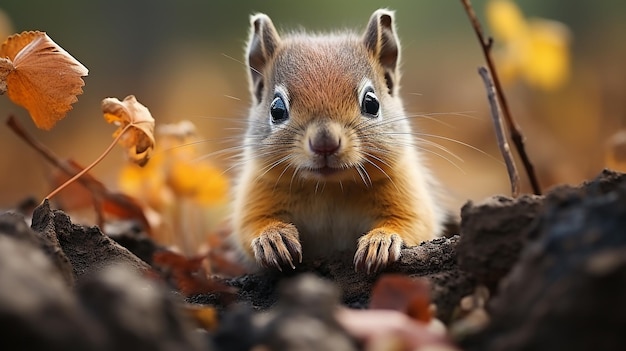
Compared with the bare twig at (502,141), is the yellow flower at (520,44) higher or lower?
higher

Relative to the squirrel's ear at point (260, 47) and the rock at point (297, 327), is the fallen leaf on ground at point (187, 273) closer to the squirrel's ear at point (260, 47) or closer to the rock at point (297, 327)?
the rock at point (297, 327)

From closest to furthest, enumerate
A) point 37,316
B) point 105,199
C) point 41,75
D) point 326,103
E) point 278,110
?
point 37,316 < point 41,75 < point 326,103 < point 278,110 < point 105,199

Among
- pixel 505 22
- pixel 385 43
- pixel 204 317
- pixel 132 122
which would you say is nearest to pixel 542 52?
pixel 505 22

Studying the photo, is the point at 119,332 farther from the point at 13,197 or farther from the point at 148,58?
the point at 148,58

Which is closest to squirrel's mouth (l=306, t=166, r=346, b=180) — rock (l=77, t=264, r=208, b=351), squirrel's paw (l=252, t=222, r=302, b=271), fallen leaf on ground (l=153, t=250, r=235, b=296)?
squirrel's paw (l=252, t=222, r=302, b=271)

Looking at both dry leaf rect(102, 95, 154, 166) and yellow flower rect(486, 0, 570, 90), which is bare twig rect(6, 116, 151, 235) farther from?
yellow flower rect(486, 0, 570, 90)

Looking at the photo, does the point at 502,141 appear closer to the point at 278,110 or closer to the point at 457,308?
the point at 278,110

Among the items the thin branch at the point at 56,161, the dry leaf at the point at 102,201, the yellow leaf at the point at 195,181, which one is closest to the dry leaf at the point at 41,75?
the thin branch at the point at 56,161
